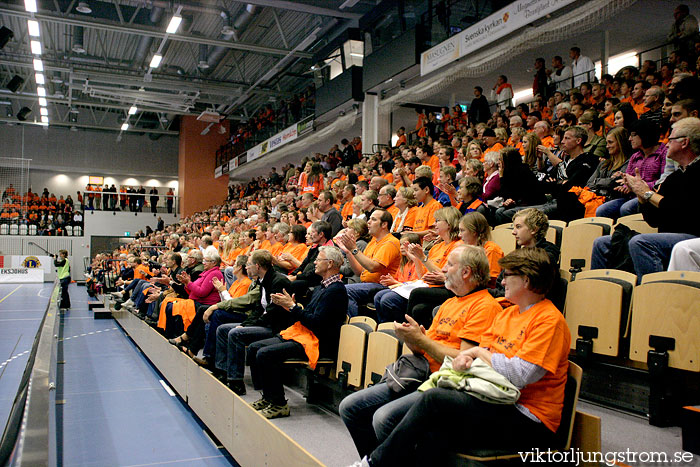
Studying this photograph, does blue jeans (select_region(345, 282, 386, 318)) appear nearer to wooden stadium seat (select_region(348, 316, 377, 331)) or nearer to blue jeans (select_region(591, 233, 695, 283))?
wooden stadium seat (select_region(348, 316, 377, 331))

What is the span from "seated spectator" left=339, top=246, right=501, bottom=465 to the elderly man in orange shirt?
1.62m

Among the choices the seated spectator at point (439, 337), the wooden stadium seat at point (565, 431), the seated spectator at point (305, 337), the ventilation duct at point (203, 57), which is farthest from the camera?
the ventilation duct at point (203, 57)

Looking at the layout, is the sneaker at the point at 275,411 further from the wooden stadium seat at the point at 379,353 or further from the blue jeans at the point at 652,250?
the blue jeans at the point at 652,250

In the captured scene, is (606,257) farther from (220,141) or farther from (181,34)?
(220,141)

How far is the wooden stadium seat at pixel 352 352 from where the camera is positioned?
10.4 ft

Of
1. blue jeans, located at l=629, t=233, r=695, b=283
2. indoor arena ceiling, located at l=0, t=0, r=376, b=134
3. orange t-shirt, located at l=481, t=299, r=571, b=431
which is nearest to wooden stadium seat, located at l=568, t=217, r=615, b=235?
blue jeans, located at l=629, t=233, r=695, b=283

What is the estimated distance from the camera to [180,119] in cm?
2495

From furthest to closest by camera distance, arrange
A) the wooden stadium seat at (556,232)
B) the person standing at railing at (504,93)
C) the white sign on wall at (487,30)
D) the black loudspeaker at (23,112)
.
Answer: the black loudspeaker at (23,112), the person standing at railing at (504,93), the white sign on wall at (487,30), the wooden stadium seat at (556,232)

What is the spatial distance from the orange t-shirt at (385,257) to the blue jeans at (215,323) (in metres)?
1.23

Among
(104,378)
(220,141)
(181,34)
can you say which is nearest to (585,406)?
(104,378)

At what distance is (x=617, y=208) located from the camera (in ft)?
12.8

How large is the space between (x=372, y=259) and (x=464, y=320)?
75.7 inches

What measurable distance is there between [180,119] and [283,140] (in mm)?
10821

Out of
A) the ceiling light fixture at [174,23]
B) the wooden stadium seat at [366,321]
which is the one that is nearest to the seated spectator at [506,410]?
the wooden stadium seat at [366,321]
